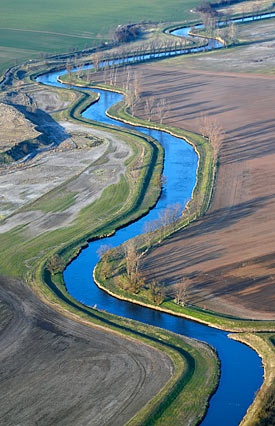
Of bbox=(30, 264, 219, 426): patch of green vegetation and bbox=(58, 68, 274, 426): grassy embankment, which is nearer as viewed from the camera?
bbox=(30, 264, 219, 426): patch of green vegetation

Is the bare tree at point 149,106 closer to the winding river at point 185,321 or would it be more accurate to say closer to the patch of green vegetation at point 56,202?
the winding river at point 185,321

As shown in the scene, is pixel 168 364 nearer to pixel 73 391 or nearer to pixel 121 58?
pixel 73 391

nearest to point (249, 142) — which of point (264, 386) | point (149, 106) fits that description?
point (149, 106)

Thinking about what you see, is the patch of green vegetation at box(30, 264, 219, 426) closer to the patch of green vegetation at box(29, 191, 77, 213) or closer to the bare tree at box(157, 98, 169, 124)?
the patch of green vegetation at box(29, 191, 77, 213)

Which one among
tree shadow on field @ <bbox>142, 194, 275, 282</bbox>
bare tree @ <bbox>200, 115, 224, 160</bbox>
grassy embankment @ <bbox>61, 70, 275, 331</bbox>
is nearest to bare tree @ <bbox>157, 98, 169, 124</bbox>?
grassy embankment @ <bbox>61, 70, 275, 331</bbox>

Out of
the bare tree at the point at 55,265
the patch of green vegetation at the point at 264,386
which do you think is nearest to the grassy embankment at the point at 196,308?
the patch of green vegetation at the point at 264,386

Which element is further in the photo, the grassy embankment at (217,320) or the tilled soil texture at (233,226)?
the tilled soil texture at (233,226)

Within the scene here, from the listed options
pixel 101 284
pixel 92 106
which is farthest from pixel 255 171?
pixel 92 106
